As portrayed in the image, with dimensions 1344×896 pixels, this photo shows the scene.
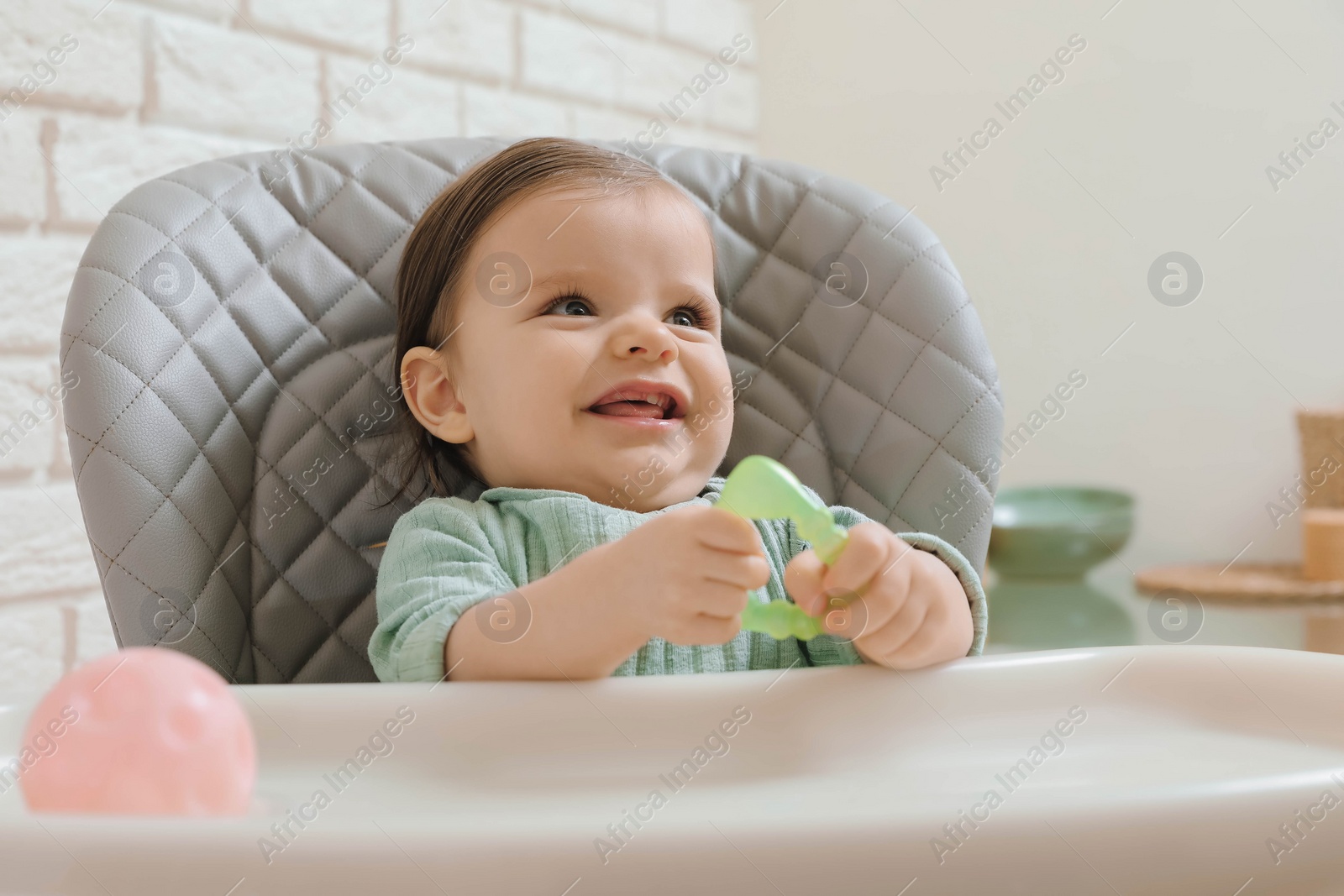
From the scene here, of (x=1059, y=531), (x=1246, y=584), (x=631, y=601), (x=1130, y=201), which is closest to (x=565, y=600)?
(x=631, y=601)

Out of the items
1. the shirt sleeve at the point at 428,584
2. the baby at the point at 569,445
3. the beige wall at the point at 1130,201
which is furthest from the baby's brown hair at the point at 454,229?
the beige wall at the point at 1130,201

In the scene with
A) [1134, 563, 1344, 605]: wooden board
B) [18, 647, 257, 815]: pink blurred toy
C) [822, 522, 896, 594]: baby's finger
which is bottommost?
[1134, 563, 1344, 605]: wooden board

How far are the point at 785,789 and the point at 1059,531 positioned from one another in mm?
1416

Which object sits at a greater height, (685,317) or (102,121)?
(685,317)

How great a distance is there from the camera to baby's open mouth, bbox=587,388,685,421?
0.72 meters

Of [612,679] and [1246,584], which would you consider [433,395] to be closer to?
[612,679]

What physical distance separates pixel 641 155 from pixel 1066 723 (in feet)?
1.85

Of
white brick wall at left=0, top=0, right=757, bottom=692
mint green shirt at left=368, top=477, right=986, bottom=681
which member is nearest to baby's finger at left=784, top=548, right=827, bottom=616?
mint green shirt at left=368, top=477, right=986, bottom=681

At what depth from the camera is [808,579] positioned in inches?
20.7

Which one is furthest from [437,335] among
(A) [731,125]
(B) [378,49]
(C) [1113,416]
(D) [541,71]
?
(C) [1113,416]

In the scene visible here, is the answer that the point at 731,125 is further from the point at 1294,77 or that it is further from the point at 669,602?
the point at 669,602

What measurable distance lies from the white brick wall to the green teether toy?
858mm

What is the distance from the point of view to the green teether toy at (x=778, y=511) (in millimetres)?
452

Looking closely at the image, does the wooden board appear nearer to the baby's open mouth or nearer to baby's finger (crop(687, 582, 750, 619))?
the baby's open mouth
